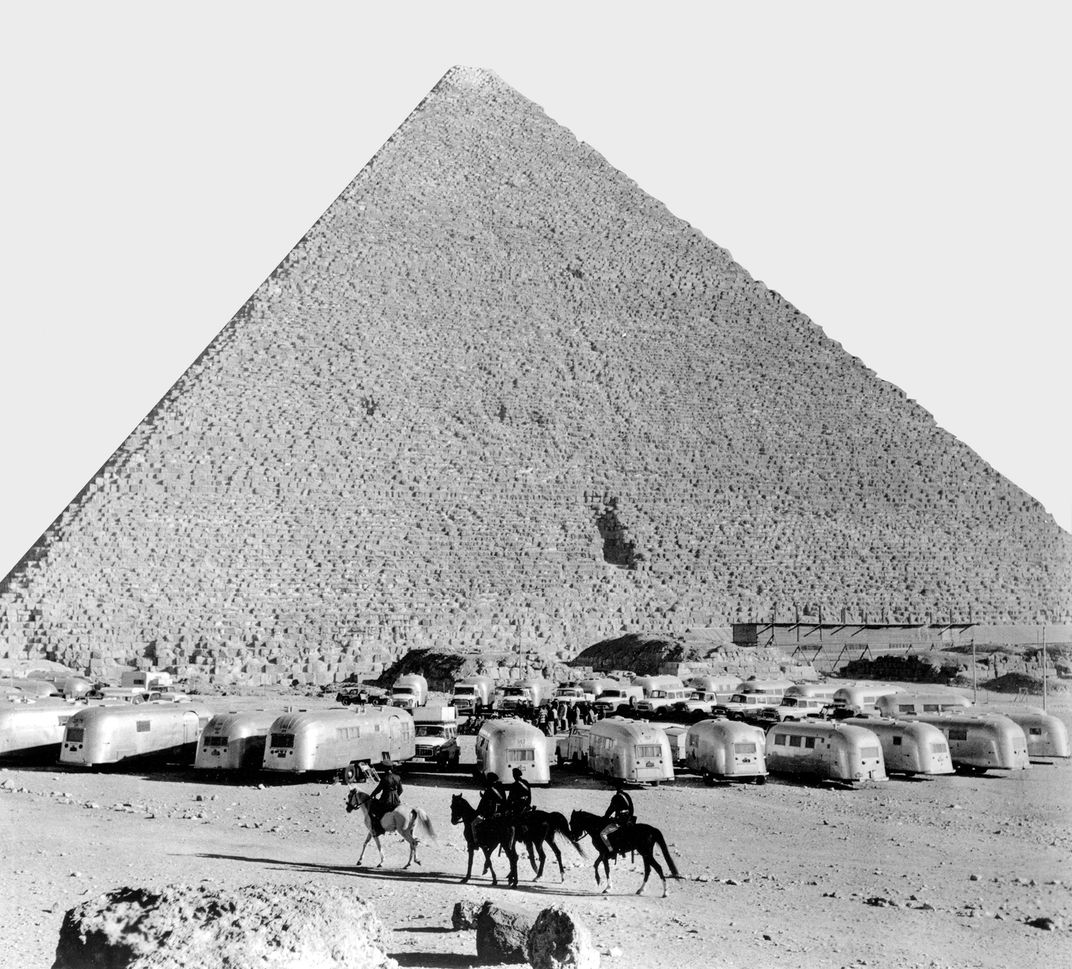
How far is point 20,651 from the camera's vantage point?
47.6m

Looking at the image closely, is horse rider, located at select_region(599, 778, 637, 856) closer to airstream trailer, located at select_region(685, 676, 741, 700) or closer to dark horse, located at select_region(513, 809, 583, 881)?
dark horse, located at select_region(513, 809, 583, 881)

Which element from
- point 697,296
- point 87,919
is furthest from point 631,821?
point 697,296

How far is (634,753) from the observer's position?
18.3m

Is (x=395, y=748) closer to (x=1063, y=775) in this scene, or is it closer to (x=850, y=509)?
(x=1063, y=775)

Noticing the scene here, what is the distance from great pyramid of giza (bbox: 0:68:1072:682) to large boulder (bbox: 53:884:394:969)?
3911 cm

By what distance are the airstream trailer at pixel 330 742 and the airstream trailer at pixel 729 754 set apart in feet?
12.9

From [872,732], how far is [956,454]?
181 ft

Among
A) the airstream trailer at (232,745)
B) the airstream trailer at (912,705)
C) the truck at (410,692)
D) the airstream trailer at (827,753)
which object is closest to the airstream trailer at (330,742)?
the airstream trailer at (232,745)

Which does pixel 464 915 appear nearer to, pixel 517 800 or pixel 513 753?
pixel 517 800

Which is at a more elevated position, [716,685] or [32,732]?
[716,685]

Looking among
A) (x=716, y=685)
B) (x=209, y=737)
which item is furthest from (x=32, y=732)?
(x=716, y=685)

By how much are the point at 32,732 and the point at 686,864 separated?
449 inches

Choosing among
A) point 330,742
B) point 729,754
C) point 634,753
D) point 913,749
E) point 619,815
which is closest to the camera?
point 619,815

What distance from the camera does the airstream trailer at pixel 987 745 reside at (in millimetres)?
20609
